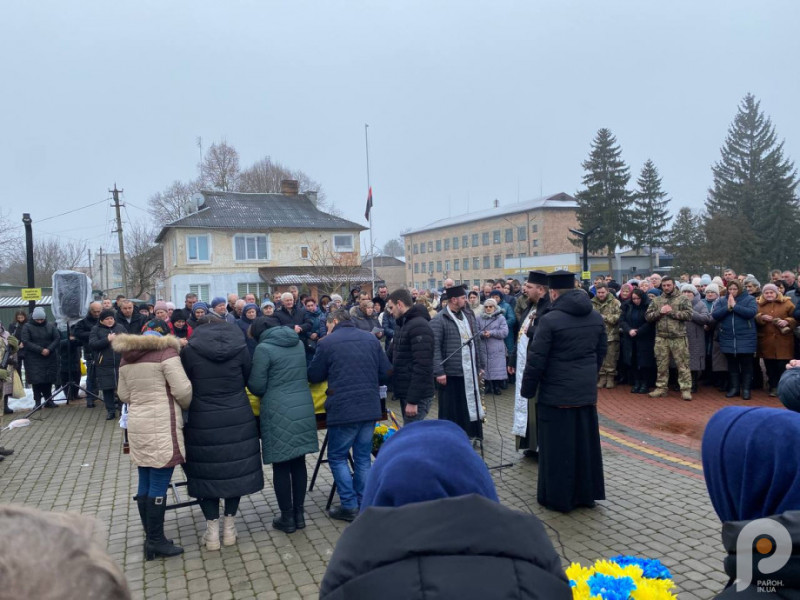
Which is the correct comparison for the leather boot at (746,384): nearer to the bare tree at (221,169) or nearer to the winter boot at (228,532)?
the winter boot at (228,532)

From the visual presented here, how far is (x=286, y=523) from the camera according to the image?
528cm

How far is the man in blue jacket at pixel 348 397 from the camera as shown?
533 cm

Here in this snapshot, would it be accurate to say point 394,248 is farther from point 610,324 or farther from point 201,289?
point 610,324

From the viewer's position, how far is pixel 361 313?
35.0 feet

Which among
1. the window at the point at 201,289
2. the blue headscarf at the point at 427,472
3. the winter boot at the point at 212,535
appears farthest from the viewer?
the window at the point at 201,289

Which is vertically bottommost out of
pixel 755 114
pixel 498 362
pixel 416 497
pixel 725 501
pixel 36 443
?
pixel 36 443

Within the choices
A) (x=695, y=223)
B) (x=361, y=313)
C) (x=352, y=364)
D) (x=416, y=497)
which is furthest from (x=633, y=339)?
(x=695, y=223)

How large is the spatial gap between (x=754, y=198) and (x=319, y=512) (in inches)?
2077

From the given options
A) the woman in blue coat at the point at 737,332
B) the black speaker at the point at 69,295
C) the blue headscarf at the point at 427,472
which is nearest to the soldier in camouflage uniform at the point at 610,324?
the woman in blue coat at the point at 737,332

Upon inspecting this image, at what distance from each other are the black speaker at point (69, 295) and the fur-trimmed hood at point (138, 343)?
10.8 metres

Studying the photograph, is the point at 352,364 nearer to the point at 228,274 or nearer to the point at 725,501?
the point at 725,501

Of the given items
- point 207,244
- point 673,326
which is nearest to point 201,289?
point 207,244

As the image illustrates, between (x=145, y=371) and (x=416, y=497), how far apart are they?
149 inches

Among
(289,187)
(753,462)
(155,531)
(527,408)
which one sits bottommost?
(155,531)
